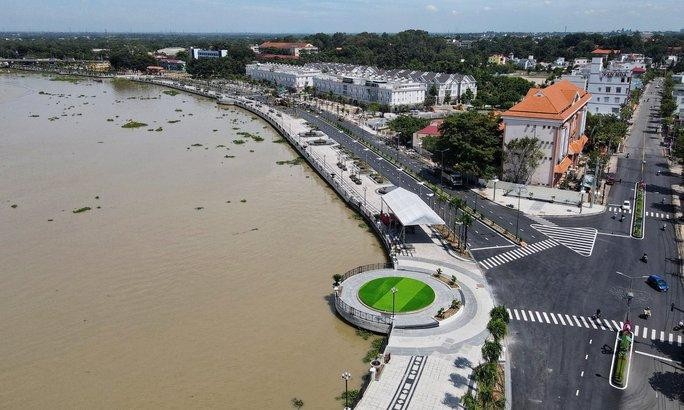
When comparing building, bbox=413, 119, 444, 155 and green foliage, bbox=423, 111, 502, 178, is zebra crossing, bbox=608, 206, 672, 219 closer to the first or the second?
green foliage, bbox=423, 111, 502, 178

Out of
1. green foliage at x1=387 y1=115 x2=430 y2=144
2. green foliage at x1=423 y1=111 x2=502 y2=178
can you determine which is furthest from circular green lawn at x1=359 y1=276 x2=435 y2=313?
green foliage at x1=387 y1=115 x2=430 y2=144

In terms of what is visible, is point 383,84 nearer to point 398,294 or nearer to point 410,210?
point 410,210

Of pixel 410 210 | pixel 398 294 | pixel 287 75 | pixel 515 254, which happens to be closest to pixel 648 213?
pixel 515 254

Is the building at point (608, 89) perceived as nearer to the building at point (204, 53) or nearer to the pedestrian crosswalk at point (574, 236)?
the pedestrian crosswalk at point (574, 236)

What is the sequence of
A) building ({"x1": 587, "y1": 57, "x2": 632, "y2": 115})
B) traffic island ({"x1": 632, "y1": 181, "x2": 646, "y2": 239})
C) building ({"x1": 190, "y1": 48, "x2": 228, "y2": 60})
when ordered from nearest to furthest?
traffic island ({"x1": 632, "y1": 181, "x2": 646, "y2": 239}) < building ({"x1": 587, "y1": 57, "x2": 632, "y2": 115}) < building ({"x1": 190, "y1": 48, "x2": 228, "y2": 60})

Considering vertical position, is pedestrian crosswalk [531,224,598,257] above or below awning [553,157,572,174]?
below

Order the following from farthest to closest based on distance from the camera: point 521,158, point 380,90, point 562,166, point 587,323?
1. point 380,90
2. point 562,166
3. point 521,158
4. point 587,323
